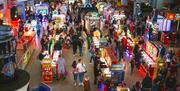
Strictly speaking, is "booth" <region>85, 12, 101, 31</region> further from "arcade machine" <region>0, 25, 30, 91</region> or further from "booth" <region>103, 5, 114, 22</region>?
"arcade machine" <region>0, 25, 30, 91</region>

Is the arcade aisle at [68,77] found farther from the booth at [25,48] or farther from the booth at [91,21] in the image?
the booth at [91,21]

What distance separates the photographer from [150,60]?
14.7m

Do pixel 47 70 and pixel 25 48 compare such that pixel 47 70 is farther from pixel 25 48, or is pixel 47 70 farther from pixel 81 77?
pixel 25 48

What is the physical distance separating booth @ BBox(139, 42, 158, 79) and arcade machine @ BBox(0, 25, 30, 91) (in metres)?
9.66

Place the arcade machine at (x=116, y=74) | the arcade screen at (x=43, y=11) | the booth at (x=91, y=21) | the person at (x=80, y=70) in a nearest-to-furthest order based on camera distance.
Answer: the arcade machine at (x=116, y=74) → the person at (x=80, y=70) → the booth at (x=91, y=21) → the arcade screen at (x=43, y=11)

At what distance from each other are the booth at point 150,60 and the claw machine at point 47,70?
4.46m

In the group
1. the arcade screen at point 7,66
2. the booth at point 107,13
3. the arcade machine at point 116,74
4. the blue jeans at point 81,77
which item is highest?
the arcade screen at point 7,66

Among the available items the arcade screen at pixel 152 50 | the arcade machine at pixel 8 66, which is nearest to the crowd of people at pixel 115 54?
the arcade screen at pixel 152 50

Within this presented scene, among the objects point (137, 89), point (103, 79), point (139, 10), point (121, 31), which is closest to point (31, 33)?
point (121, 31)

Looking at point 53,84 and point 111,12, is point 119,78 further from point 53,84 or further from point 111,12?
point 111,12

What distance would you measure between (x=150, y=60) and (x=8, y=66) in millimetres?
10834

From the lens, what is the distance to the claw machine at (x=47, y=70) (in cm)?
1306

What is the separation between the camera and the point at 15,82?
486 centimetres

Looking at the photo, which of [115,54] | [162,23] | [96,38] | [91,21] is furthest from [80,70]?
[162,23]
